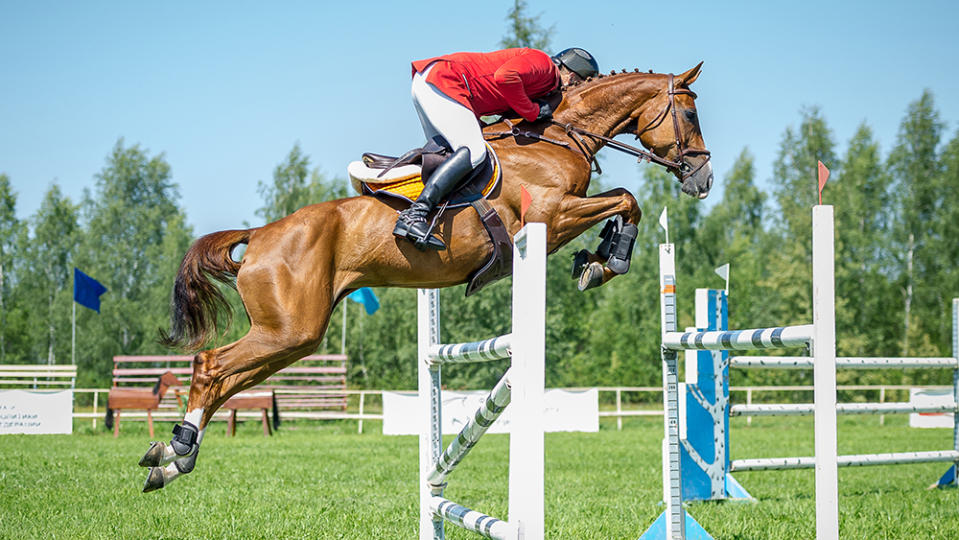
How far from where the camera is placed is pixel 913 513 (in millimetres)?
6691

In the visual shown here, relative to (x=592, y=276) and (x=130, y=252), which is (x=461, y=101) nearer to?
(x=592, y=276)

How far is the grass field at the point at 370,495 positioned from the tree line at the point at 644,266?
704 inches

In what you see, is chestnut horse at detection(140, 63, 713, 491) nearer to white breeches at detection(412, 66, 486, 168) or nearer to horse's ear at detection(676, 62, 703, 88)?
white breeches at detection(412, 66, 486, 168)

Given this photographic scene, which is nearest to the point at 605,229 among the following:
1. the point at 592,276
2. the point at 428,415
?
the point at 592,276

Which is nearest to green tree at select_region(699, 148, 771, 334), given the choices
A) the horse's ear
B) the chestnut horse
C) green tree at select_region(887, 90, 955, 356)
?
green tree at select_region(887, 90, 955, 356)

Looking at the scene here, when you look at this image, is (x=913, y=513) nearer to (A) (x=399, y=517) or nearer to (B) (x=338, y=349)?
(A) (x=399, y=517)

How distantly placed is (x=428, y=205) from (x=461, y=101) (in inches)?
23.5

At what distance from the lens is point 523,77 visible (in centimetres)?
427

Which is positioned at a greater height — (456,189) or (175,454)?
(456,189)

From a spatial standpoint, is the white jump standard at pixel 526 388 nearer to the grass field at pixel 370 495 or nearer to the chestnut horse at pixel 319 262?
the chestnut horse at pixel 319 262

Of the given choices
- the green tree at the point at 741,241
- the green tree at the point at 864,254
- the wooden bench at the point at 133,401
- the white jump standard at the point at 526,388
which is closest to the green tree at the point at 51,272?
the wooden bench at the point at 133,401

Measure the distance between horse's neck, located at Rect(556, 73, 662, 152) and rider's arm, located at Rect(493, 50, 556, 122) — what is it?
29cm

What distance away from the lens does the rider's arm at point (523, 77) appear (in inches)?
165

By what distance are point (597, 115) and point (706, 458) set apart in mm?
3909
